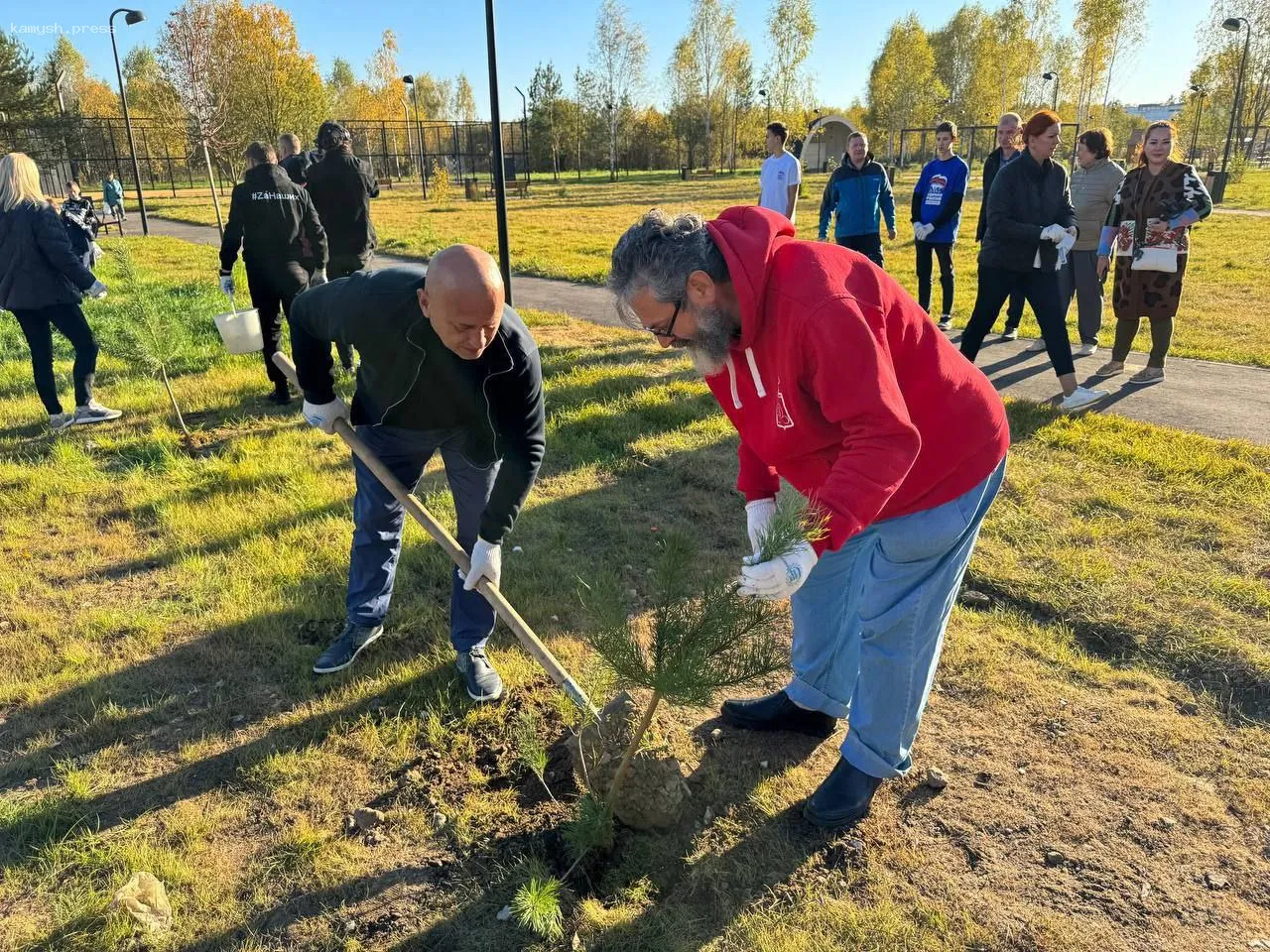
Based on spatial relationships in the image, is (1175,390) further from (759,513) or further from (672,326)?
(672,326)

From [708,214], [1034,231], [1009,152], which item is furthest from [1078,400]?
[708,214]

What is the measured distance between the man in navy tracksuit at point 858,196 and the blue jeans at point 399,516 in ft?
17.7

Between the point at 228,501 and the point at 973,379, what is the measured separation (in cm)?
403

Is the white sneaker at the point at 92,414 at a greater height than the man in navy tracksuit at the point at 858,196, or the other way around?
the man in navy tracksuit at the point at 858,196

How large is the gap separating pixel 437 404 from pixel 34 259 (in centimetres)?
432

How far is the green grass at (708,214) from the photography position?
312 inches

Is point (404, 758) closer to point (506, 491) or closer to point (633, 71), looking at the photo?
point (506, 491)

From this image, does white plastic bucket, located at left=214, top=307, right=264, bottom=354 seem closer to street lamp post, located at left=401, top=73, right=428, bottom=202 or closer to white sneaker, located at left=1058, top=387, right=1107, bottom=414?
white sneaker, located at left=1058, top=387, right=1107, bottom=414

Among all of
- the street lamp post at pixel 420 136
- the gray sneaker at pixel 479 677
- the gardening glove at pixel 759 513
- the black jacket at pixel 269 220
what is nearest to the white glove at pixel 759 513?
the gardening glove at pixel 759 513

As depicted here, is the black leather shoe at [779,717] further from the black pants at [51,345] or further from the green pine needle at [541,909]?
the black pants at [51,345]

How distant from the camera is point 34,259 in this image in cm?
512

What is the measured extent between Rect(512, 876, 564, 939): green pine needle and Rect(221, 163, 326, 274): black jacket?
492 cm

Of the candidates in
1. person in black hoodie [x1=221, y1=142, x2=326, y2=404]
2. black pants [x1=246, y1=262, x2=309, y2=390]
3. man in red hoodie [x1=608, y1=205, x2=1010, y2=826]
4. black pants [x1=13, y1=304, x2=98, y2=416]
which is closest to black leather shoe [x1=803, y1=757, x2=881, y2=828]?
man in red hoodie [x1=608, y1=205, x2=1010, y2=826]

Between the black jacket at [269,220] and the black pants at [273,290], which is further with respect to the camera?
the black pants at [273,290]
